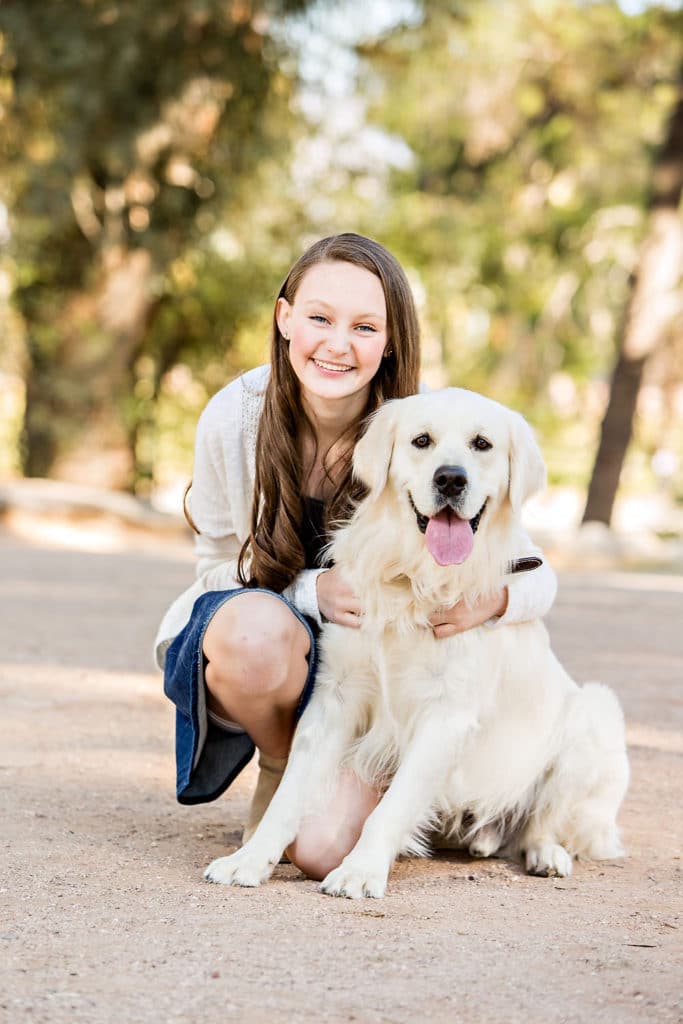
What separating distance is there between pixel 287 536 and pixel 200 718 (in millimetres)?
575

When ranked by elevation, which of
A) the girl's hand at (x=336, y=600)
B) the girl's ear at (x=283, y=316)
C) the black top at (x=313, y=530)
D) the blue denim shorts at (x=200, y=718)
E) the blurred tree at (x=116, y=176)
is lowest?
the blue denim shorts at (x=200, y=718)

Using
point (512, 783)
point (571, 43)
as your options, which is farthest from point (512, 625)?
point (571, 43)

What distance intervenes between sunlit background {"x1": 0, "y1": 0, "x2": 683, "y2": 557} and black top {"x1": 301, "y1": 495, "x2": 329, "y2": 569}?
11709 mm

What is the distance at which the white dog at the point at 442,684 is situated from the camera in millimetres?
3463

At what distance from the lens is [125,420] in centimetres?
1722

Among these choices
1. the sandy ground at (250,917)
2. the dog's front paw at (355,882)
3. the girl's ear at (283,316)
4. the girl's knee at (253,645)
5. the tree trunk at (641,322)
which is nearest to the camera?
the sandy ground at (250,917)

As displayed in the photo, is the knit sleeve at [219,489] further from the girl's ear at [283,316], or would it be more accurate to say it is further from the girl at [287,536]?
the girl's ear at [283,316]

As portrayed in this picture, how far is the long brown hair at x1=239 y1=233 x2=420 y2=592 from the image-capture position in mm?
3775

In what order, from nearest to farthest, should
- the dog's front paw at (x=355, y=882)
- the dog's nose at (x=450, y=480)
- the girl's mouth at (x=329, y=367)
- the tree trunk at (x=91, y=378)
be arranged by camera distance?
the dog's front paw at (x=355, y=882) → the dog's nose at (x=450, y=480) → the girl's mouth at (x=329, y=367) → the tree trunk at (x=91, y=378)

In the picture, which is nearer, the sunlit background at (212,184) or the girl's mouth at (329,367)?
the girl's mouth at (329,367)

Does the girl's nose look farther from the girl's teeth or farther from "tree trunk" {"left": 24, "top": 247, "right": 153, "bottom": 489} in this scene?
"tree trunk" {"left": 24, "top": 247, "right": 153, "bottom": 489}

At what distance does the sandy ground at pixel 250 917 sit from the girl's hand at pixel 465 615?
2.24ft

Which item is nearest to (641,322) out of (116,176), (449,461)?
(116,176)

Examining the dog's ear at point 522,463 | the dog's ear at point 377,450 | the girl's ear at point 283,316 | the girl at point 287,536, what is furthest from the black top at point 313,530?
the dog's ear at point 522,463
